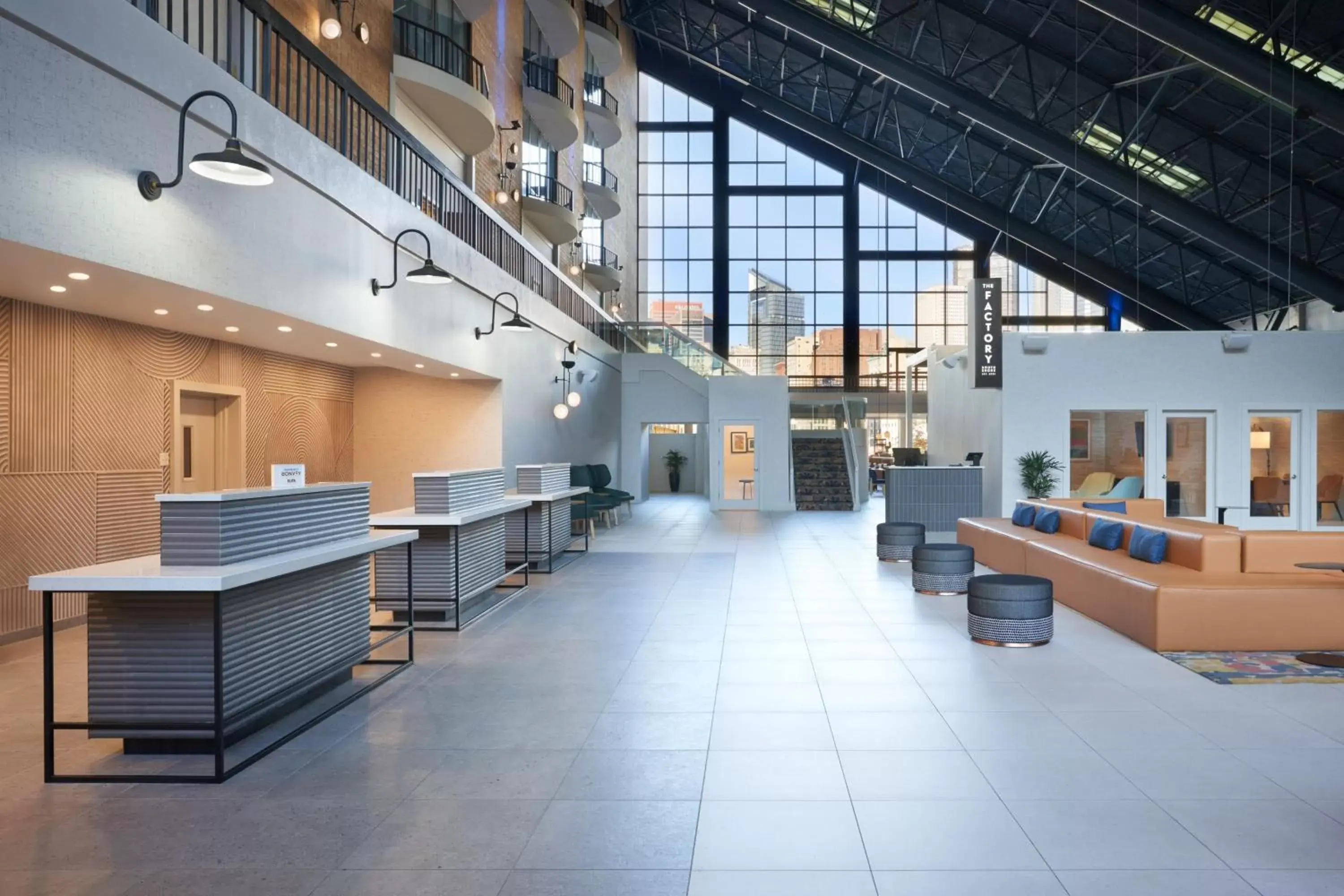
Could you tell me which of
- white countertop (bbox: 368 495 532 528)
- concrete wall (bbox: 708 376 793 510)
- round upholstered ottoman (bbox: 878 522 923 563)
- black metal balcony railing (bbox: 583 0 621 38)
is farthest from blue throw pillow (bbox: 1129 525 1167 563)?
black metal balcony railing (bbox: 583 0 621 38)

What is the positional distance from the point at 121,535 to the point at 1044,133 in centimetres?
1726

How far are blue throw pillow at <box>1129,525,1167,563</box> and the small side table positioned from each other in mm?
1190

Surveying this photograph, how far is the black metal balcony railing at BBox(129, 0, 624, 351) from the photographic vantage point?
6.59 m

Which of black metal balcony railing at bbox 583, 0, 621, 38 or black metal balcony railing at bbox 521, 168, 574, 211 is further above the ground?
black metal balcony railing at bbox 583, 0, 621, 38

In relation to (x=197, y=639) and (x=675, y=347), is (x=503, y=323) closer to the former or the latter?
(x=197, y=639)

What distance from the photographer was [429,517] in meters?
7.48

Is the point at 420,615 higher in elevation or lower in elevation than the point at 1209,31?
lower

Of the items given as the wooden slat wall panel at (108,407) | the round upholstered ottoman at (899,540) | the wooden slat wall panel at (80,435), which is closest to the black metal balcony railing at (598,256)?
the round upholstered ottoman at (899,540)

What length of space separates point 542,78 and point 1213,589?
15.9m

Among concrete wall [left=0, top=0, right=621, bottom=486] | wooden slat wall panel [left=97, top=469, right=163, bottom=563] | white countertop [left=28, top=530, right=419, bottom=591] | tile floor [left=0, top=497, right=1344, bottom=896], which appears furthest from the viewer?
wooden slat wall panel [left=97, top=469, right=163, bottom=563]

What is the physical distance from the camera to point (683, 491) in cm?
2794

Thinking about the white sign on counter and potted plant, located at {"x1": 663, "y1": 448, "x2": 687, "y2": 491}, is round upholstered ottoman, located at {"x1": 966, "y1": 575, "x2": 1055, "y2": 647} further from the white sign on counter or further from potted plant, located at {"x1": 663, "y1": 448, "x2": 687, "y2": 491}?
potted plant, located at {"x1": 663, "y1": 448, "x2": 687, "y2": 491}

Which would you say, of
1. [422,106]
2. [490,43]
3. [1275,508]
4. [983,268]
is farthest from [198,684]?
[983,268]

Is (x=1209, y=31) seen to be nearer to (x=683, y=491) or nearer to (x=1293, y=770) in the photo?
(x=1293, y=770)
